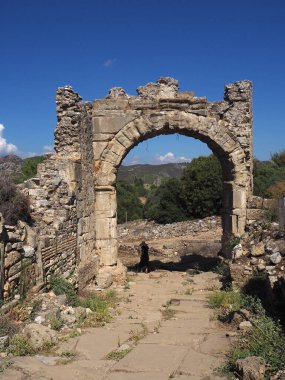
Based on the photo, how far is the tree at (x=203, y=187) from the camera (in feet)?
87.6

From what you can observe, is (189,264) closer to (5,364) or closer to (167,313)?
(167,313)

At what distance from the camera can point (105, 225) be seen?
1089cm

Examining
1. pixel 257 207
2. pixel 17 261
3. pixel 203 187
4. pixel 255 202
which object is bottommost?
pixel 17 261

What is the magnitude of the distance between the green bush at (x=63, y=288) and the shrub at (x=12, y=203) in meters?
1.27

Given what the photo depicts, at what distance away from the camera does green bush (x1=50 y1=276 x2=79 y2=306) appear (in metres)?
7.29

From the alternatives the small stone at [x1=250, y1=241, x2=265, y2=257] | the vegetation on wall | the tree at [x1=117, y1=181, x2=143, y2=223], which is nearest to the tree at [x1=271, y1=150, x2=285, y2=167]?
the vegetation on wall

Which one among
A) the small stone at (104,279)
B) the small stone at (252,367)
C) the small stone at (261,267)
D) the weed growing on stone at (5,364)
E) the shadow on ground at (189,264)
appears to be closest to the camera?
the small stone at (252,367)

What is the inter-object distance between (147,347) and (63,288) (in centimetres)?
255

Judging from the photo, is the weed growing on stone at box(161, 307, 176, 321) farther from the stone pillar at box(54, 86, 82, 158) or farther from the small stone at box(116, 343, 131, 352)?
the stone pillar at box(54, 86, 82, 158)

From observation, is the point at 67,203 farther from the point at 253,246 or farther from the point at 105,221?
the point at 253,246

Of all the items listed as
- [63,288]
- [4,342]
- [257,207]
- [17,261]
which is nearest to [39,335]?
[4,342]

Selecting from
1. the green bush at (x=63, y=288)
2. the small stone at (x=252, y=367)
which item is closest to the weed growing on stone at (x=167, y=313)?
the green bush at (x=63, y=288)

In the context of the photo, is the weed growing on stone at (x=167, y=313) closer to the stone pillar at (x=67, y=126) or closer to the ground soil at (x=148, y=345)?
the ground soil at (x=148, y=345)

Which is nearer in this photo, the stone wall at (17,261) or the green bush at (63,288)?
the stone wall at (17,261)
